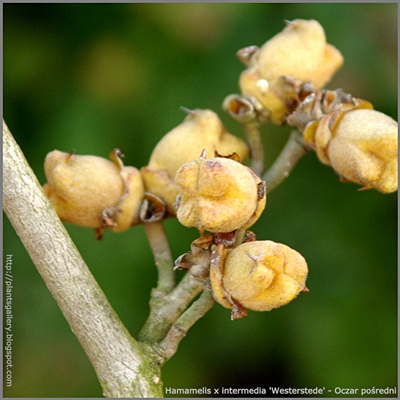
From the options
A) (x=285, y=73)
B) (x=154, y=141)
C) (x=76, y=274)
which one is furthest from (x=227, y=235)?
(x=154, y=141)

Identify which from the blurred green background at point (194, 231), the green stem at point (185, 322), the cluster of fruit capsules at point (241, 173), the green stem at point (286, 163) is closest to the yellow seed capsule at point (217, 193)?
the cluster of fruit capsules at point (241, 173)

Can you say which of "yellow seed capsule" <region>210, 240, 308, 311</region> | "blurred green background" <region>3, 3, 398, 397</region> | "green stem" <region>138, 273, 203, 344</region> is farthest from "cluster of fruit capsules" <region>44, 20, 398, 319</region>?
"blurred green background" <region>3, 3, 398, 397</region>

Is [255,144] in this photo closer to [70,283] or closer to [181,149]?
[181,149]

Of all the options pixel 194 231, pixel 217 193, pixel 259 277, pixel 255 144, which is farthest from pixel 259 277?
pixel 194 231

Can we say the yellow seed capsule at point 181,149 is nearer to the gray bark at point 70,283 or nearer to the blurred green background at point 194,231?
the gray bark at point 70,283

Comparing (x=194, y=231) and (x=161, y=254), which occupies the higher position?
(x=161, y=254)

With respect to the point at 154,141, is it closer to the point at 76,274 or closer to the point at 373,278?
the point at 373,278
